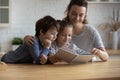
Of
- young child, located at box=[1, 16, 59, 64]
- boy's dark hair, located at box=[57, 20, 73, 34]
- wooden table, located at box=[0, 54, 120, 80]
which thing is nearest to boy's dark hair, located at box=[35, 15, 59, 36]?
young child, located at box=[1, 16, 59, 64]

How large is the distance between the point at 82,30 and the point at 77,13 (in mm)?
227

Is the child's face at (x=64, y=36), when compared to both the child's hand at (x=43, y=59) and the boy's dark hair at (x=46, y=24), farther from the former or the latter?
the child's hand at (x=43, y=59)

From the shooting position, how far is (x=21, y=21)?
3.71m

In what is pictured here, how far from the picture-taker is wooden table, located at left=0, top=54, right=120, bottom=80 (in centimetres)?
142

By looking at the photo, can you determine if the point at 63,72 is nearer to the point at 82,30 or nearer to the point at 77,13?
the point at 77,13

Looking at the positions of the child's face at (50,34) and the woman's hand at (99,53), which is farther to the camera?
the woman's hand at (99,53)

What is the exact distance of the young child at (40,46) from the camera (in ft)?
5.96

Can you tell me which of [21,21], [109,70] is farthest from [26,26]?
[109,70]

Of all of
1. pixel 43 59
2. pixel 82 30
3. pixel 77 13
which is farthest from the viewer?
pixel 82 30

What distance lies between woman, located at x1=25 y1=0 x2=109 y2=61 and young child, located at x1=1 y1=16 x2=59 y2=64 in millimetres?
331

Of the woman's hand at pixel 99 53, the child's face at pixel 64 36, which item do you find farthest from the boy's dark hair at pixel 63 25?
the woman's hand at pixel 99 53

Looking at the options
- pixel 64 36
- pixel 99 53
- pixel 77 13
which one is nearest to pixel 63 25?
pixel 64 36

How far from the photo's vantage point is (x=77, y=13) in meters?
2.15

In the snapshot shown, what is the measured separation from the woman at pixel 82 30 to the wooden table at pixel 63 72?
0.94ft
